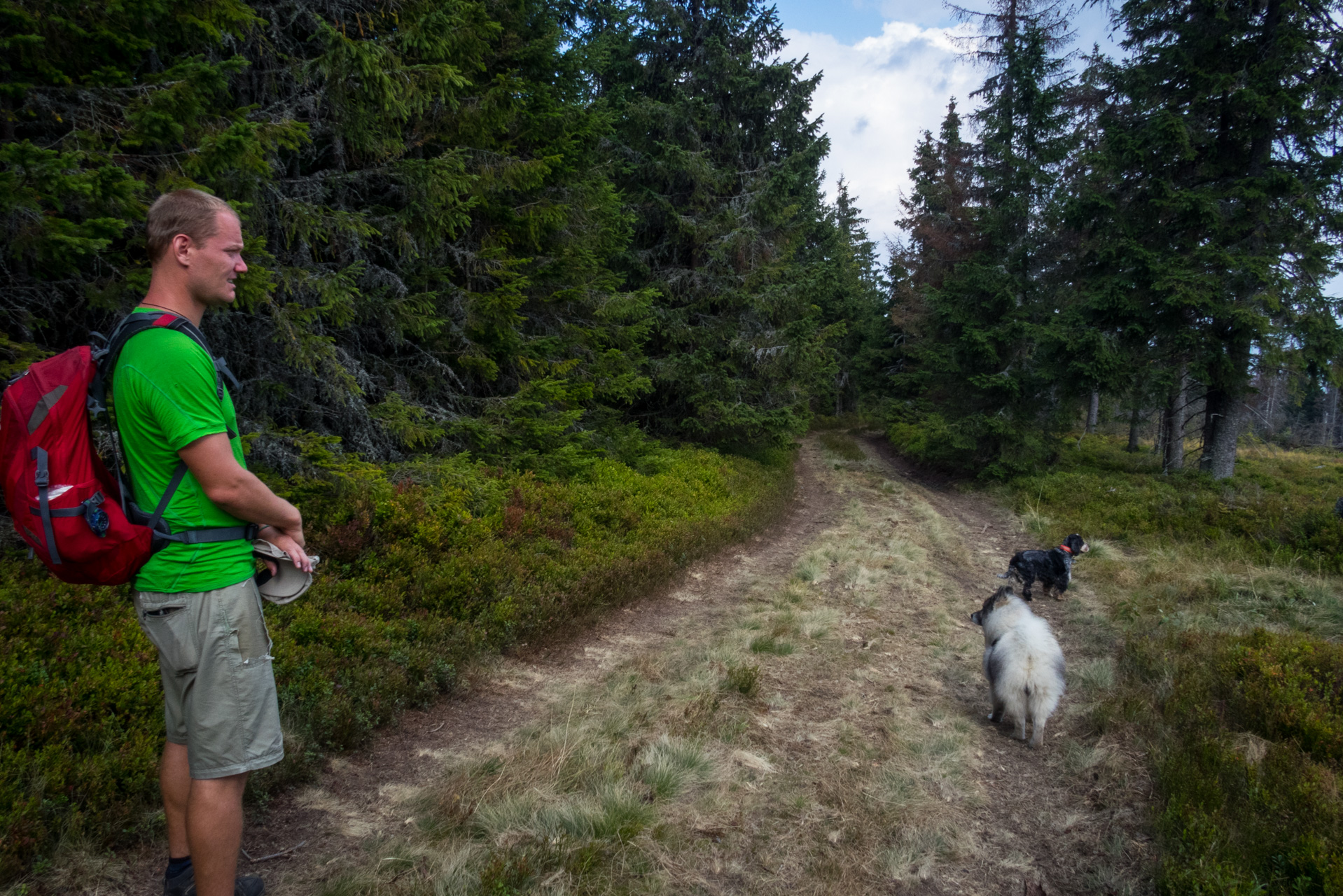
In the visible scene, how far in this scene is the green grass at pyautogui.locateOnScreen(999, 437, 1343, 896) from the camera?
11.3ft

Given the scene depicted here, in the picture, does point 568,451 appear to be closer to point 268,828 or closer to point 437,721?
point 437,721

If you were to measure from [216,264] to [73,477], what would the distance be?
0.86 m

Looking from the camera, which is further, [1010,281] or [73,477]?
[1010,281]

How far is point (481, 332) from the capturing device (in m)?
9.25

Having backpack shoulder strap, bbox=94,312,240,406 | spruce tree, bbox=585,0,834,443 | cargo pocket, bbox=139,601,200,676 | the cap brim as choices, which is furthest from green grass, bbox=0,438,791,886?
spruce tree, bbox=585,0,834,443

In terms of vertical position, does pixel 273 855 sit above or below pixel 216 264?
below

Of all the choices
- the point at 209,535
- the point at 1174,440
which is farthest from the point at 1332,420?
the point at 209,535

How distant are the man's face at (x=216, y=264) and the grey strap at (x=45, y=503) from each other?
2.32 ft

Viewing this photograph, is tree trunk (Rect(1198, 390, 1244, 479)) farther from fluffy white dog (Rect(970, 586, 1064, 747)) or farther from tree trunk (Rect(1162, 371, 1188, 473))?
fluffy white dog (Rect(970, 586, 1064, 747))

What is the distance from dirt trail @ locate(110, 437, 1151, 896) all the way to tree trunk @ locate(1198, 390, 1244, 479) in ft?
34.7

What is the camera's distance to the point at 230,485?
225 cm

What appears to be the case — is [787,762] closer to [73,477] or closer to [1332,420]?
[73,477]

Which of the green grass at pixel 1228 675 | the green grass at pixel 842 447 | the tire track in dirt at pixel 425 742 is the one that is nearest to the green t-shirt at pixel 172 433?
the tire track in dirt at pixel 425 742

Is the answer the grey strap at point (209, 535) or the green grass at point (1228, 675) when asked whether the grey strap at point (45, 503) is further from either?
the green grass at point (1228, 675)
